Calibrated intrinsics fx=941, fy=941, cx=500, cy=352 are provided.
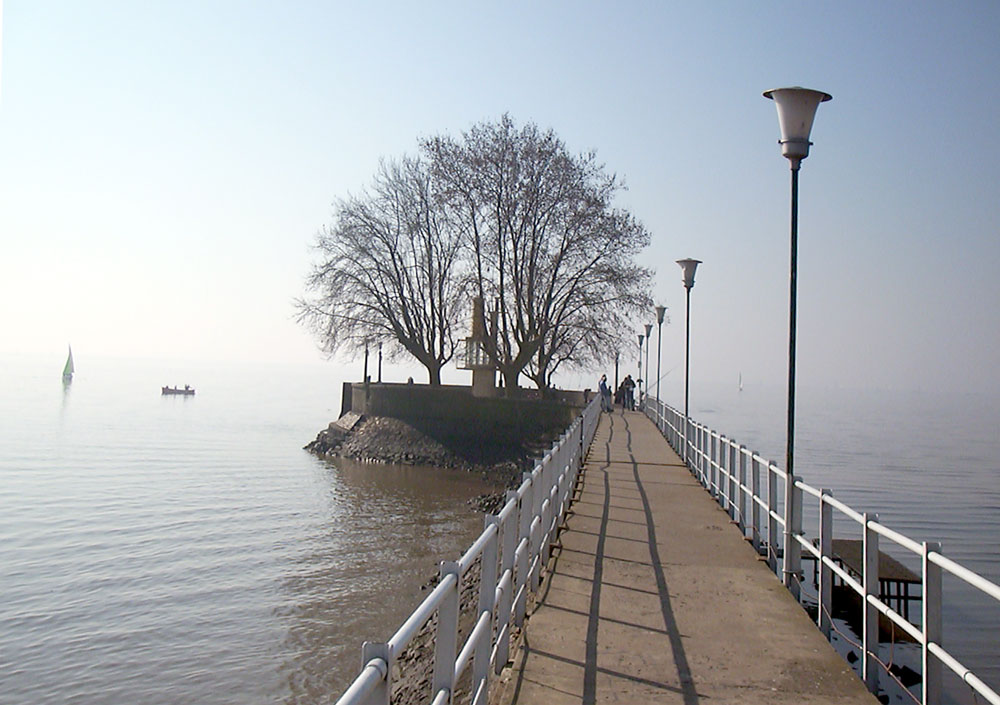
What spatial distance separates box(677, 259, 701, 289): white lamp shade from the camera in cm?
2422

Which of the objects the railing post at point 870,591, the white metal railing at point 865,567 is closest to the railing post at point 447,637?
the white metal railing at point 865,567

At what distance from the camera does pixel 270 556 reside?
2139 centimetres

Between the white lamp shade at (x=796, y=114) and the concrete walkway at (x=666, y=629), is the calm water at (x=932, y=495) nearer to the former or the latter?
the concrete walkway at (x=666, y=629)

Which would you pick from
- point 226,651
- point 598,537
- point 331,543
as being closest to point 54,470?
point 331,543

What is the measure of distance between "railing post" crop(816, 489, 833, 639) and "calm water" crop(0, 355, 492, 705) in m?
6.94

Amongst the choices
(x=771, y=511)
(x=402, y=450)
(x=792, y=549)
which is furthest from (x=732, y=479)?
(x=402, y=450)

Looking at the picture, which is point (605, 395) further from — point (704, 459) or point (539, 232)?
point (704, 459)

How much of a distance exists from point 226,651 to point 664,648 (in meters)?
9.72

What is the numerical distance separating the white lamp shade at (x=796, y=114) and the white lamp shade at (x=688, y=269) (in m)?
14.4

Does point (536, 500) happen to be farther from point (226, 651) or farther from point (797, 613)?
point (226, 651)

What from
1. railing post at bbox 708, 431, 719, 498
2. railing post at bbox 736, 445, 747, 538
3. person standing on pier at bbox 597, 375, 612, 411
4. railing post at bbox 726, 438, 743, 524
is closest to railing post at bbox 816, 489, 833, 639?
railing post at bbox 736, 445, 747, 538

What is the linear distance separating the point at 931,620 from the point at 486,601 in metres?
2.41

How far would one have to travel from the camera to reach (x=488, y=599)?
5.32m

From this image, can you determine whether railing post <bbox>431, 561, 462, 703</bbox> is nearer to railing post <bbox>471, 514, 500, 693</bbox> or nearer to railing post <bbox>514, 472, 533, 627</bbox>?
railing post <bbox>471, 514, 500, 693</bbox>
